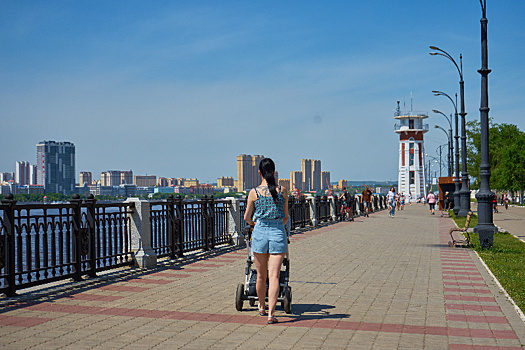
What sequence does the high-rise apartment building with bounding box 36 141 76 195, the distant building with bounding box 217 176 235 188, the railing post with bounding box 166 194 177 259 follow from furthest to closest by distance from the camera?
1. the distant building with bounding box 217 176 235 188
2. the high-rise apartment building with bounding box 36 141 76 195
3. the railing post with bounding box 166 194 177 259

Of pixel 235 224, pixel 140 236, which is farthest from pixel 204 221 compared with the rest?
pixel 140 236

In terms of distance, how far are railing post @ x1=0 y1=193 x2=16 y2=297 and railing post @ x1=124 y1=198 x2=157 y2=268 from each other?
337 centimetres

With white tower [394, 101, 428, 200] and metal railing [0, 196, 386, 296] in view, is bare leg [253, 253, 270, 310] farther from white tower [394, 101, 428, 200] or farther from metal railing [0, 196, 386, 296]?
white tower [394, 101, 428, 200]

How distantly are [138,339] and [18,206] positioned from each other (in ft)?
11.2

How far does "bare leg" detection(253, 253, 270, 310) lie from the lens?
22.9 ft

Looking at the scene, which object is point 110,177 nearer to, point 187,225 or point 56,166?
point 56,166

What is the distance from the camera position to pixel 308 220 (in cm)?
2686

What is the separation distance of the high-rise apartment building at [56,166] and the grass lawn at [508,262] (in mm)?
87526

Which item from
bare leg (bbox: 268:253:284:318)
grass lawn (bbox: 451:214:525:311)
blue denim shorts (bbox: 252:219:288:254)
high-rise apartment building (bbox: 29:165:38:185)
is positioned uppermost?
high-rise apartment building (bbox: 29:165:38:185)

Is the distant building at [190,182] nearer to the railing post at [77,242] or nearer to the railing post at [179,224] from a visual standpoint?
the railing post at [179,224]

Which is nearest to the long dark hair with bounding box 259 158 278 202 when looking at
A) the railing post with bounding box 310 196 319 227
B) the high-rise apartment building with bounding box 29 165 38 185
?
the railing post with bounding box 310 196 319 227

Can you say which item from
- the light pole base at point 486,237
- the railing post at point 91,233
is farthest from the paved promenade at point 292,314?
the light pole base at point 486,237

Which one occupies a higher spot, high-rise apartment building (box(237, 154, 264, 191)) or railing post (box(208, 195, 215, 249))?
high-rise apartment building (box(237, 154, 264, 191))

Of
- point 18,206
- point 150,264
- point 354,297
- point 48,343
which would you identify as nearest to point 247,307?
point 354,297
